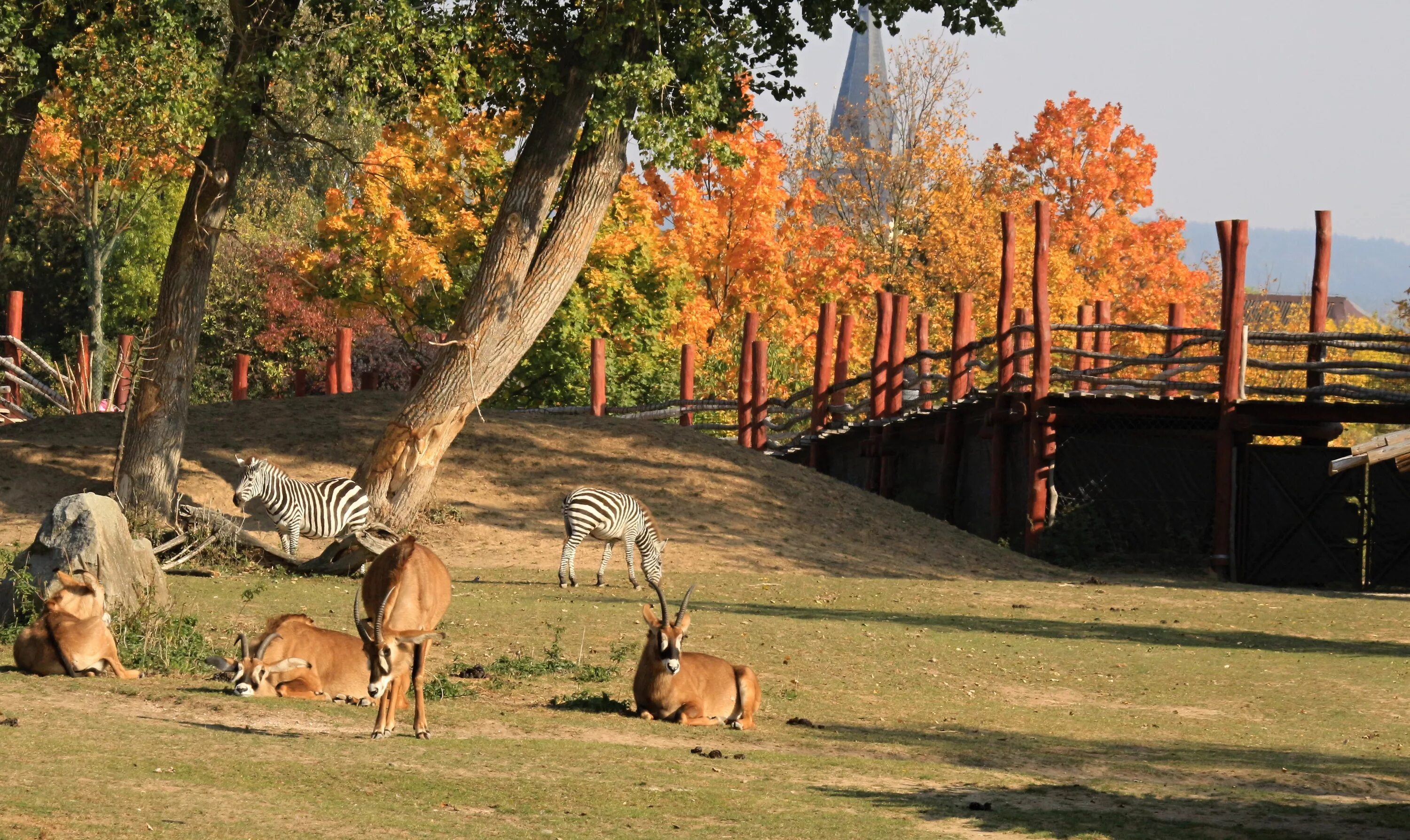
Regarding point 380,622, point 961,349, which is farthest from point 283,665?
point 961,349

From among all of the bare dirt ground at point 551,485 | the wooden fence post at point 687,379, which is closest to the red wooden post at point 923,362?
the bare dirt ground at point 551,485

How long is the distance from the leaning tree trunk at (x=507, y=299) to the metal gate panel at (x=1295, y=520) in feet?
37.8

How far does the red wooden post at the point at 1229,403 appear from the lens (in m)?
28.2

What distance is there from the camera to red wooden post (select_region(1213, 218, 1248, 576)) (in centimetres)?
2816

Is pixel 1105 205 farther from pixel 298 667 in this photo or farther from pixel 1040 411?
pixel 298 667

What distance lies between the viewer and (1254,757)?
1175 cm

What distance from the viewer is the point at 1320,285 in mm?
30281

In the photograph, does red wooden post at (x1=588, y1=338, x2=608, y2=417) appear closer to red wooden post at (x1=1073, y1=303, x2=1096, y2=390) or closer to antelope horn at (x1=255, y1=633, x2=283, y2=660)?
red wooden post at (x1=1073, y1=303, x2=1096, y2=390)

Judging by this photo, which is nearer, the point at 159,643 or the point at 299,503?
the point at 159,643

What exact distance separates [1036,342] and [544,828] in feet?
71.5

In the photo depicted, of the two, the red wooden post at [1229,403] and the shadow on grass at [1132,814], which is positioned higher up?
the red wooden post at [1229,403]

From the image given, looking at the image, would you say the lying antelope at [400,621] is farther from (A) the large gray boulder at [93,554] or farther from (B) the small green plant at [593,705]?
(A) the large gray boulder at [93,554]

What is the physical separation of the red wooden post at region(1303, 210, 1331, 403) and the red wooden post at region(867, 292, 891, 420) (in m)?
8.42

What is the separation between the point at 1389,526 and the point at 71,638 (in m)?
22.2
